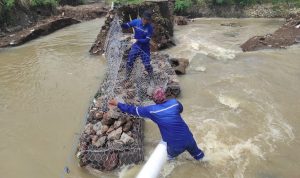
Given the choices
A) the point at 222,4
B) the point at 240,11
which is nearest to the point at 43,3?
the point at 222,4

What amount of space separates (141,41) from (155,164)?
4.06 m

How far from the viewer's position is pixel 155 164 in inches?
197

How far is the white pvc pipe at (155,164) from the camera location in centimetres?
484

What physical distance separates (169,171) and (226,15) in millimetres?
17454

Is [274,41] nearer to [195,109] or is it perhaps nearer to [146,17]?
[195,109]

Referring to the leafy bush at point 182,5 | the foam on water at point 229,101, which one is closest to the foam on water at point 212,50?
the foam on water at point 229,101

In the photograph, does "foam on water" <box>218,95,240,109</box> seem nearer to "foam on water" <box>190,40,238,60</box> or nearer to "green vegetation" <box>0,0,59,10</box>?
"foam on water" <box>190,40,238,60</box>

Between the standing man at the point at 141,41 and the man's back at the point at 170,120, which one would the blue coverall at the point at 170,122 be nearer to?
the man's back at the point at 170,120

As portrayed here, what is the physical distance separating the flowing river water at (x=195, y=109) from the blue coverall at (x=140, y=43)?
1.24 m

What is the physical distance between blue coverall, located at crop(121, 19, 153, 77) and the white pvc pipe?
350cm

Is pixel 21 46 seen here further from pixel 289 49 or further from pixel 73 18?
pixel 289 49

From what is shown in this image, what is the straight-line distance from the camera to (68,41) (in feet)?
48.9

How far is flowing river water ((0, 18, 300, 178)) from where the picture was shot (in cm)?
583

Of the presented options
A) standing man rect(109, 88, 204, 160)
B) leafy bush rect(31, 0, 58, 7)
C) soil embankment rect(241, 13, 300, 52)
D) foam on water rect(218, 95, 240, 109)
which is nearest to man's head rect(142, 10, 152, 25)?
foam on water rect(218, 95, 240, 109)
